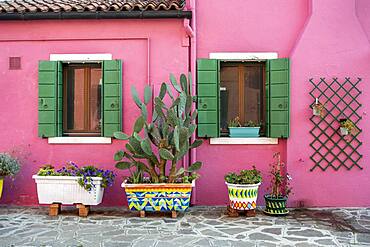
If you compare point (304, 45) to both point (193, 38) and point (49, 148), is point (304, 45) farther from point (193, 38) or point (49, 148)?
point (49, 148)

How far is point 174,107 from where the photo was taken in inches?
260

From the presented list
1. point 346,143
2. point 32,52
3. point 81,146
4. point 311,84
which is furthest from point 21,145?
point 346,143

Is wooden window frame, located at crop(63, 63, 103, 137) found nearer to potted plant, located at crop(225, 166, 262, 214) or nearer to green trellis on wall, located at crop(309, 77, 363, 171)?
potted plant, located at crop(225, 166, 262, 214)

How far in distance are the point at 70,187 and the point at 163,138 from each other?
1.76 m

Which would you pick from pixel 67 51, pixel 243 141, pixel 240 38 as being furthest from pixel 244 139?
pixel 67 51

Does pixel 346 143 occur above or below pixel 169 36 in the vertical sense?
below

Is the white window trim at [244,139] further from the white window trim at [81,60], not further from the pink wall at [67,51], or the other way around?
the white window trim at [81,60]

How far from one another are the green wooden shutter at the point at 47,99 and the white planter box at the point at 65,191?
3.35 feet

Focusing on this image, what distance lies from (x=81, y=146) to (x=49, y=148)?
60 cm

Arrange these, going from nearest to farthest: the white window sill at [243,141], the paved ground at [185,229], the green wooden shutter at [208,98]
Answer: the paved ground at [185,229] → the green wooden shutter at [208,98] → the white window sill at [243,141]

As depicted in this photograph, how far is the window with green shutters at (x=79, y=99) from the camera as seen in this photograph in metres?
7.26

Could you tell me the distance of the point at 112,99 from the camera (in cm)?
726

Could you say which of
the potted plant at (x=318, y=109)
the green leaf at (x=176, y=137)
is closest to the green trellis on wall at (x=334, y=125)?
the potted plant at (x=318, y=109)

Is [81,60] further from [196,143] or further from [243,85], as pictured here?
[243,85]
